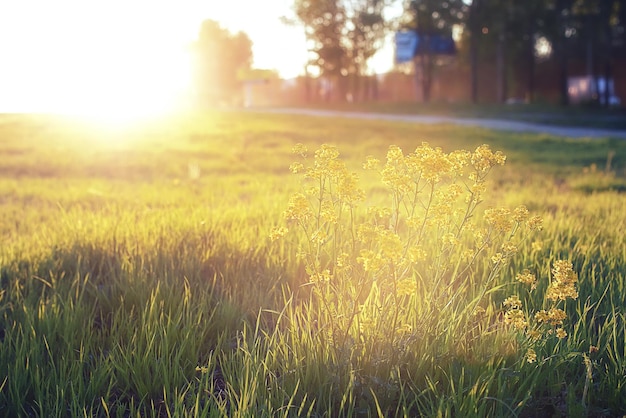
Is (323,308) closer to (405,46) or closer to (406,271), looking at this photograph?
(406,271)

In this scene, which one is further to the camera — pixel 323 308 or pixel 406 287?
pixel 323 308

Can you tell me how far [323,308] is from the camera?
6.63ft

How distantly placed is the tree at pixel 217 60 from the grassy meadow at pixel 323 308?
230 feet

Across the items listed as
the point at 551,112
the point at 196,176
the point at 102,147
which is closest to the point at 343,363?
the point at 196,176

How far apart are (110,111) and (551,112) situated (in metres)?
17.9

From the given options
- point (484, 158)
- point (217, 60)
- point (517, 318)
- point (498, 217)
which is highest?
point (217, 60)

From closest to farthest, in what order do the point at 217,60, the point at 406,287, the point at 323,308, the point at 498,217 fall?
the point at 406,287 → the point at 498,217 → the point at 323,308 → the point at 217,60

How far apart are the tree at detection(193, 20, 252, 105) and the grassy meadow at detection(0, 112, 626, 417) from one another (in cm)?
7011

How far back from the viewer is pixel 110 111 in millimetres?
22359

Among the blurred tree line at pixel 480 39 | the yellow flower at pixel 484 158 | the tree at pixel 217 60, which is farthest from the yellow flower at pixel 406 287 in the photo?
the tree at pixel 217 60

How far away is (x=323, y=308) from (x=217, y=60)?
73981 millimetres

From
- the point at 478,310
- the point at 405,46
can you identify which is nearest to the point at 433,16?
the point at 405,46

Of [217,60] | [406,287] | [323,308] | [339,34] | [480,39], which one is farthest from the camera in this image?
[217,60]

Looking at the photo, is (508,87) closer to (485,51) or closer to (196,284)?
(485,51)
